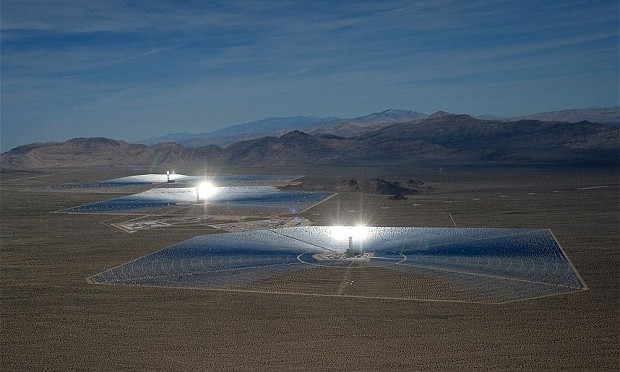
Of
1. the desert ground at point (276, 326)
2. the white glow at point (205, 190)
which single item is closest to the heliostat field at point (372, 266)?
the desert ground at point (276, 326)

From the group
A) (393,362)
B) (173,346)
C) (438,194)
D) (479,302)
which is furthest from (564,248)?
(438,194)

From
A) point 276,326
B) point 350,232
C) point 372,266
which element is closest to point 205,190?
point 350,232

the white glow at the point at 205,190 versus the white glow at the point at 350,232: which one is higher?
the white glow at the point at 205,190

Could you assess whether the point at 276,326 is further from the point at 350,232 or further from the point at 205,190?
the point at 205,190

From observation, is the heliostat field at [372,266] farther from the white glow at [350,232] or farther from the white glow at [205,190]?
the white glow at [205,190]

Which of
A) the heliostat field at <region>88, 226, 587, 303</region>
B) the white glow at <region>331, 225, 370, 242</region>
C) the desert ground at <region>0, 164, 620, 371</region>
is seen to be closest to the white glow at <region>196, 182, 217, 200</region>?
the white glow at <region>331, 225, 370, 242</region>

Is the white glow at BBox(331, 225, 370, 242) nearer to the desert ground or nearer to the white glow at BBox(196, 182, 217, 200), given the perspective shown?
the desert ground
